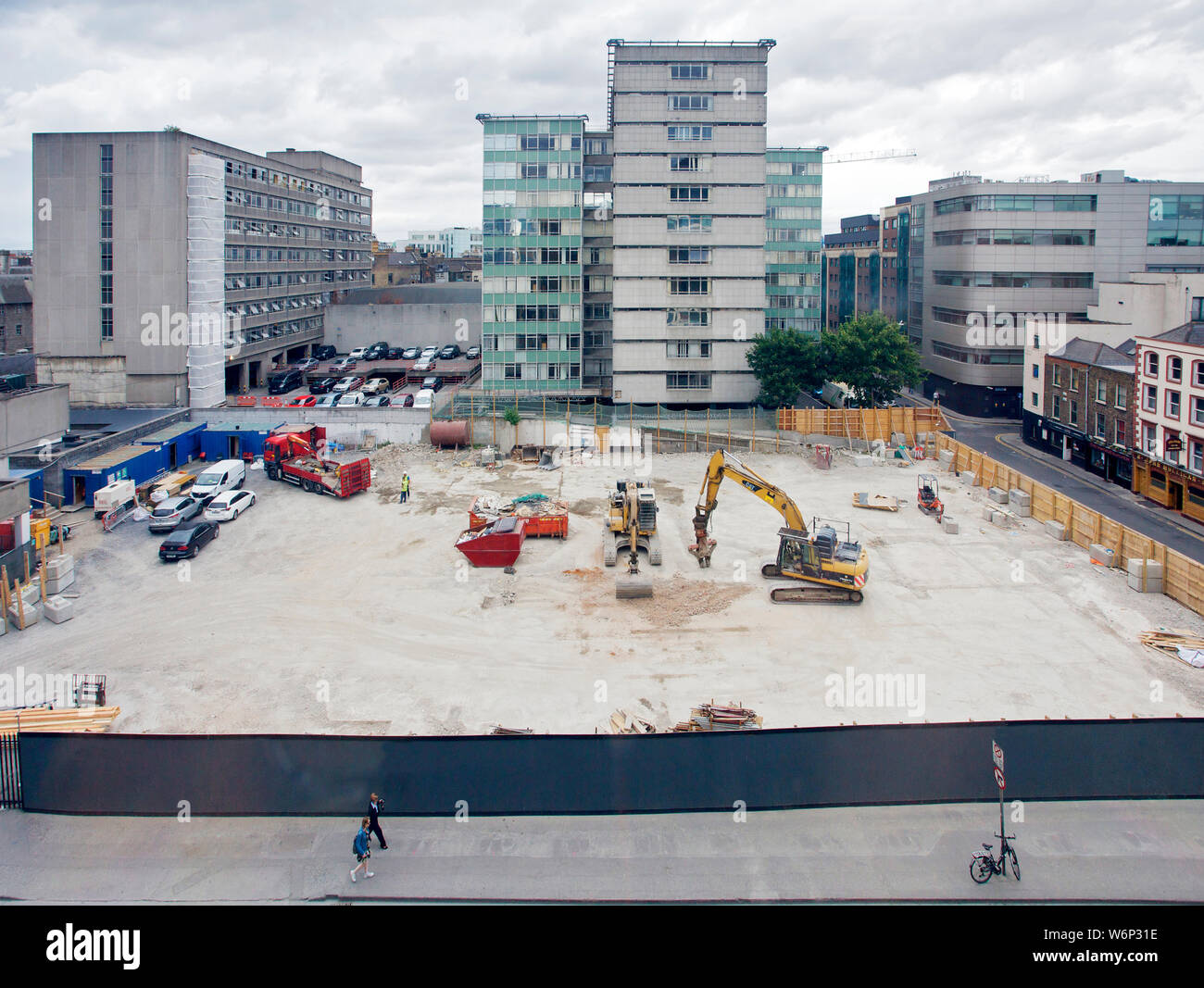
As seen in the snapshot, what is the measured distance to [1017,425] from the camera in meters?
61.4

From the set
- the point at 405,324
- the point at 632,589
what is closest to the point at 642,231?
the point at 405,324

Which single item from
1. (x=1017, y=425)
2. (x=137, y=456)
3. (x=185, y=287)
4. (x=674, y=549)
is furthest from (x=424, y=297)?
(x=674, y=549)

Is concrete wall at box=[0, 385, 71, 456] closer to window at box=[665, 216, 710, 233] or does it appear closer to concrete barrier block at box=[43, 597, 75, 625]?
concrete barrier block at box=[43, 597, 75, 625]

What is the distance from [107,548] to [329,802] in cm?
2263

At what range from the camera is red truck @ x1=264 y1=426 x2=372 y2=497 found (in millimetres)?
41750

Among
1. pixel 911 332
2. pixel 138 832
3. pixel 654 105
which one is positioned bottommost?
pixel 138 832

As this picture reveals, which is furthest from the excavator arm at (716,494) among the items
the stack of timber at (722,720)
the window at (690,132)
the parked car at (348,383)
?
the parked car at (348,383)

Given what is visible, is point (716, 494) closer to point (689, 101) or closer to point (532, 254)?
point (532, 254)

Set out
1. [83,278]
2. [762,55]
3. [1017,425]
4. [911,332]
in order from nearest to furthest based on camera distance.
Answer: [83,278] → [762,55] → [1017,425] → [911,332]

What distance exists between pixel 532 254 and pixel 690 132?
12.8 meters

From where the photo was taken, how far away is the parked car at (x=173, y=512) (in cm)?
3612

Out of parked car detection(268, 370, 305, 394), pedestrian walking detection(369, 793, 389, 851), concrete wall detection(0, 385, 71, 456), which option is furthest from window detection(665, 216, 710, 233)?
pedestrian walking detection(369, 793, 389, 851)

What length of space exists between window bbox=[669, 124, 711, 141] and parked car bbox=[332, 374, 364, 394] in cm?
2760
